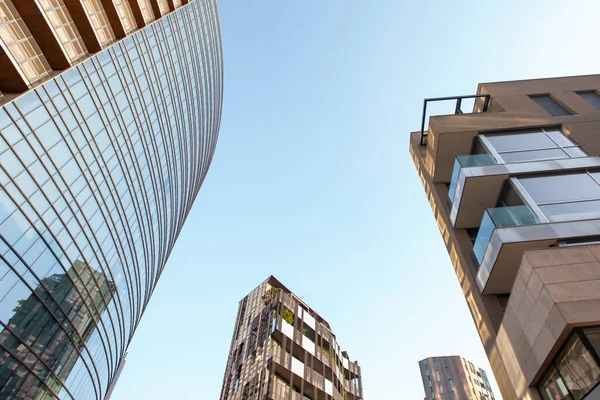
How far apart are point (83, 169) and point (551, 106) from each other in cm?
3452

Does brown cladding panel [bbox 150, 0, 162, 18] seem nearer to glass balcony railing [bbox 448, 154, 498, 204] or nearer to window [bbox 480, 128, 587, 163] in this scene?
glass balcony railing [bbox 448, 154, 498, 204]

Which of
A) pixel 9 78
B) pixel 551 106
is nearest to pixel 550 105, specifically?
pixel 551 106

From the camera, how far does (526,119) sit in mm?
16234

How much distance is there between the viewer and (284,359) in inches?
1308

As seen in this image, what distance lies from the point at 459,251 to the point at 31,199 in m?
27.6

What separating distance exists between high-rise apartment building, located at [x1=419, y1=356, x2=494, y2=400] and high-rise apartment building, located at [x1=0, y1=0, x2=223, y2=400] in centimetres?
7206

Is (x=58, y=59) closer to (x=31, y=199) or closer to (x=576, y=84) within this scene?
(x=31, y=199)

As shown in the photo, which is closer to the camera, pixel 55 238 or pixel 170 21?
pixel 55 238

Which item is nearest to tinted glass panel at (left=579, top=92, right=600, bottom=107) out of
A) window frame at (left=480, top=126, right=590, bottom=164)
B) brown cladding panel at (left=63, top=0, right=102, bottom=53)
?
window frame at (left=480, top=126, right=590, bottom=164)

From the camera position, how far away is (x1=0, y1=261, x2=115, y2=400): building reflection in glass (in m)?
24.7

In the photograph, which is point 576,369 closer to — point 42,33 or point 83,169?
point 42,33

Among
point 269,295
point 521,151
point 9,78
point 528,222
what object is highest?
point 269,295

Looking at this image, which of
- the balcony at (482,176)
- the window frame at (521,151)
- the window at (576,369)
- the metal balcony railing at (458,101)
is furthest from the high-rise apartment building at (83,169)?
the window at (576,369)

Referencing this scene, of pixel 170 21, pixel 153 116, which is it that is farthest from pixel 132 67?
pixel 170 21
